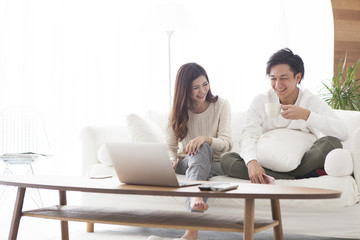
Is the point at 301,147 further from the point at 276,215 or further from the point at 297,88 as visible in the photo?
the point at 276,215

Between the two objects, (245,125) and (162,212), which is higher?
(245,125)

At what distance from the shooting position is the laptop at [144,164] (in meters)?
1.96

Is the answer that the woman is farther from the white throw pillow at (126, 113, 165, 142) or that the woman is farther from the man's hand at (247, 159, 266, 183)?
the man's hand at (247, 159, 266, 183)

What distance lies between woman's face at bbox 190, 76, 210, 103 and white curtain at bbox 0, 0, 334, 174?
1.86m

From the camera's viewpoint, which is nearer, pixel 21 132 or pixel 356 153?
pixel 356 153

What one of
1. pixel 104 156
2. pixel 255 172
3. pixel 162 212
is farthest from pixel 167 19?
pixel 162 212

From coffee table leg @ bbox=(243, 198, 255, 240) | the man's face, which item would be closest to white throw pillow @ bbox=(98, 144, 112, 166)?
the man's face

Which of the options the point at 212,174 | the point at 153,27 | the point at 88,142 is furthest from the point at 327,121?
the point at 153,27

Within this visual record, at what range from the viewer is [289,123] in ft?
9.98

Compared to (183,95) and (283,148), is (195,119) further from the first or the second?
(283,148)

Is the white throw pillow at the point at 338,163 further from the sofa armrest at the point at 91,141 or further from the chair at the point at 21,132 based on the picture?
the chair at the point at 21,132

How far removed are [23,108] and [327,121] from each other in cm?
303

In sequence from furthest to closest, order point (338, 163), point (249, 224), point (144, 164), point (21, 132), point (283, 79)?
point (21, 132)
point (283, 79)
point (338, 163)
point (144, 164)
point (249, 224)

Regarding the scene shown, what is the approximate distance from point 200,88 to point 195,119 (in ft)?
0.67
